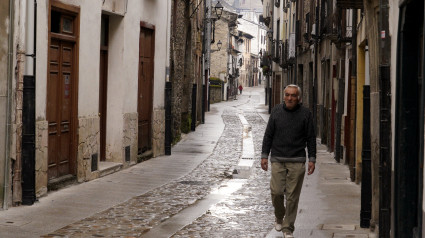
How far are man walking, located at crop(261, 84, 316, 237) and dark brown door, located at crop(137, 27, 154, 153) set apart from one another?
8.45m

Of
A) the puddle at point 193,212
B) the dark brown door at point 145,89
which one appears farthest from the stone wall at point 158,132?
the puddle at point 193,212

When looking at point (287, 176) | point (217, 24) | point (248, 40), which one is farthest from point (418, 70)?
point (248, 40)

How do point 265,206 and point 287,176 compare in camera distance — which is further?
point 265,206

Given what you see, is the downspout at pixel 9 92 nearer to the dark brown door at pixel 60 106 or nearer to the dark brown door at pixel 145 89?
the dark brown door at pixel 60 106

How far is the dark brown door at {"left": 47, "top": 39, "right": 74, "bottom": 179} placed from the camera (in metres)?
11.9

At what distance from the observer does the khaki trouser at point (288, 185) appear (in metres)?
8.59

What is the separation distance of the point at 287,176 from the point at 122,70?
728 centimetres

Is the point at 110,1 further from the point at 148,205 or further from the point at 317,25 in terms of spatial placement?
Result: the point at 317,25

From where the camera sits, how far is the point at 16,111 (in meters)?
10.1

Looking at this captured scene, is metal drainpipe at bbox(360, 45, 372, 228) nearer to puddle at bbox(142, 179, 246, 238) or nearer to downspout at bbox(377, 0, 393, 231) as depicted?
downspout at bbox(377, 0, 393, 231)

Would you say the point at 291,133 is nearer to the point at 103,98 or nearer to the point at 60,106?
the point at 60,106

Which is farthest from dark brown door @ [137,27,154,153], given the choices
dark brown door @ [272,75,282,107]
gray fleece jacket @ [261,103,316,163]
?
dark brown door @ [272,75,282,107]

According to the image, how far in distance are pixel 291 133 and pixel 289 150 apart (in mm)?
186

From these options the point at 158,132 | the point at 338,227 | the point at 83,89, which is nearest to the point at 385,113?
the point at 338,227
